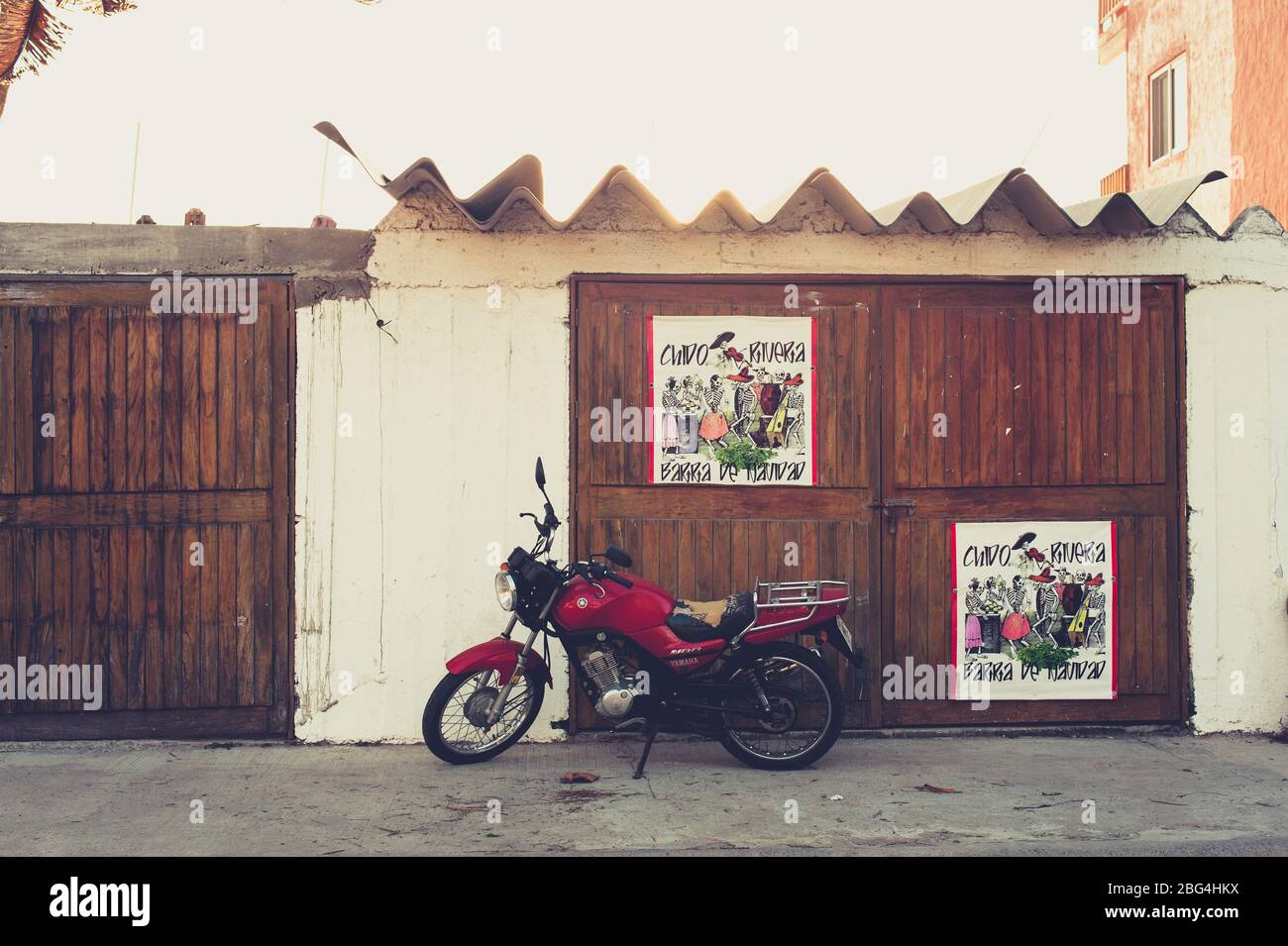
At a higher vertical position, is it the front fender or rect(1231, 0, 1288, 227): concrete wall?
rect(1231, 0, 1288, 227): concrete wall

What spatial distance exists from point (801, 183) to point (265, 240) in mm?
3062

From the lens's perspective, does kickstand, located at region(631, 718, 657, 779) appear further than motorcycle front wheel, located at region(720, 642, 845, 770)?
No

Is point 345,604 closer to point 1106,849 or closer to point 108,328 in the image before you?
point 108,328

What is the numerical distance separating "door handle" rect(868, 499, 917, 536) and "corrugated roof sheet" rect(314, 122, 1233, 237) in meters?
1.58

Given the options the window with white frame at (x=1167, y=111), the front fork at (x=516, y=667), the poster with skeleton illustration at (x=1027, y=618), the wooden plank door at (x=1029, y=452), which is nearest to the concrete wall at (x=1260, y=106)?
the window with white frame at (x=1167, y=111)

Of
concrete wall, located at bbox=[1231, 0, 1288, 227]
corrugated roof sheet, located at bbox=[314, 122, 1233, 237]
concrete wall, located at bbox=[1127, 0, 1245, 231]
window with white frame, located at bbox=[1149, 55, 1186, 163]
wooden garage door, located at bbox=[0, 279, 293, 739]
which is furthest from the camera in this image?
window with white frame, located at bbox=[1149, 55, 1186, 163]

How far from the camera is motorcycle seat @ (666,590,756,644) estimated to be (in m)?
6.25

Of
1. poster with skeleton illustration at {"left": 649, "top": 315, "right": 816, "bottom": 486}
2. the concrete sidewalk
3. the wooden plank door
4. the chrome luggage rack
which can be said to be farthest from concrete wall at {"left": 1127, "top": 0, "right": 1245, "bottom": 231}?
the chrome luggage rack

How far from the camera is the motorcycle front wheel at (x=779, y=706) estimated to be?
20.8 feet

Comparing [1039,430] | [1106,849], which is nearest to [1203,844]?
[1106,849]

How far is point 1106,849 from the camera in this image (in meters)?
5.10

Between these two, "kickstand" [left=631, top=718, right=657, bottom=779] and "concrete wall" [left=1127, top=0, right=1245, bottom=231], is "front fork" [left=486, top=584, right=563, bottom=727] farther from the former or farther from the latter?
"concrete wall" [left=1127, top=0, right=1245, bottom=231]

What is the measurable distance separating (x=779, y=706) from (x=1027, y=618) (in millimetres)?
1748

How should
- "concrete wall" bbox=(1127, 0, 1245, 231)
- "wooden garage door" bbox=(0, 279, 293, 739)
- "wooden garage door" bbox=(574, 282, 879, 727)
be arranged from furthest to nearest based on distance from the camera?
1. "concrete wall" bbox=(1127, 0, 1245, 231)
2. "wooden garage door" bbox=(574, 282, 879, 727)
3. "wooden garage door" bbox=(0, 279, 293, 739)
